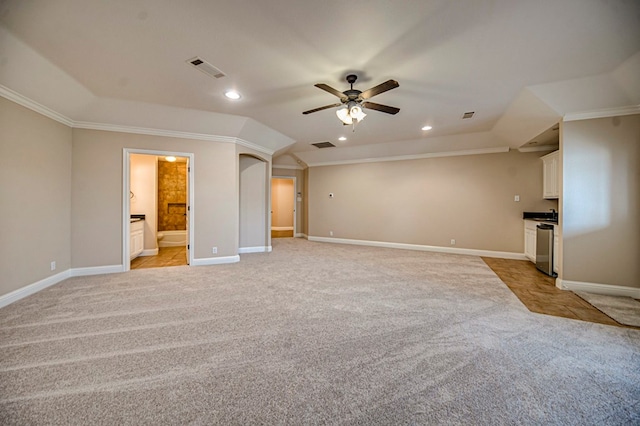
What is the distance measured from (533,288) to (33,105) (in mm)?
7700

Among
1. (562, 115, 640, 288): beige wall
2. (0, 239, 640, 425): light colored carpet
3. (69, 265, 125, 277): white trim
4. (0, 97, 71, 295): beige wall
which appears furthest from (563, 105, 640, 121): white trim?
(69, 265, 125, 277): white trim

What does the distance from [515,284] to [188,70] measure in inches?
223

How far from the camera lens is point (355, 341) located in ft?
7.62

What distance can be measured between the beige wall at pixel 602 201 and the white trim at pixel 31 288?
7615 mm

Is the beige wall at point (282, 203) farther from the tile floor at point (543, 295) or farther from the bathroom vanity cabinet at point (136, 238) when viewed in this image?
the tile floor at point (543, 295)

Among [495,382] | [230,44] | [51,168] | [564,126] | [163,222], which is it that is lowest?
[495,382]

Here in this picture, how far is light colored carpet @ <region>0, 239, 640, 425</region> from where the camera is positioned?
5.03 ft

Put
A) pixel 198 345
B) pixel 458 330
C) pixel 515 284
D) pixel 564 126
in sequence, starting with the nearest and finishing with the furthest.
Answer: pixel 198 345
pixel 458 330
pixel 564 126
pixel 515 284

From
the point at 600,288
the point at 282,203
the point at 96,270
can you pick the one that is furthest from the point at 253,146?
the point at 600,288

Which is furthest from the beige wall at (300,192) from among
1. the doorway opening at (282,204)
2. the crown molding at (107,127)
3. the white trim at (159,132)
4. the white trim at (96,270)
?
the white trim at (96,270)

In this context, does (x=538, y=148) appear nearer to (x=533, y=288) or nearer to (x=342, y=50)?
(x=533, y=288)

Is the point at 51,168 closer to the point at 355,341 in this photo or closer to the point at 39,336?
the point at 39,336

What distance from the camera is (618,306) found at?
10.5ft

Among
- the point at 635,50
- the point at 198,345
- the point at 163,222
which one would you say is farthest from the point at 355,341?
the point at 163,222
